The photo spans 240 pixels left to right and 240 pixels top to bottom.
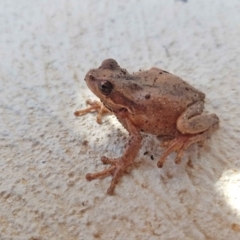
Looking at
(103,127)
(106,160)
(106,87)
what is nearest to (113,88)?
(106,87)

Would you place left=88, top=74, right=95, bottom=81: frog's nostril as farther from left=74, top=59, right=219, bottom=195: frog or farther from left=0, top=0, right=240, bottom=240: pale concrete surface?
left=0, top=0, right=240, bottom=240: pale concrete surface

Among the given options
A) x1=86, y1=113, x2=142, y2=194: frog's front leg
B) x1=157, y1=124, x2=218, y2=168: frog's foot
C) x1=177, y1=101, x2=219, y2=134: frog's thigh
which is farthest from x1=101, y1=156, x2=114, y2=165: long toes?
x1=177, y1=101, x2=219, y2=134: frog's thigh

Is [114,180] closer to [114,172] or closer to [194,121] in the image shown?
[114,172]

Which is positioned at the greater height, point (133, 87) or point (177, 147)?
point (133, 87)

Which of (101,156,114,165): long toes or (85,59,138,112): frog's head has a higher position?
(85,59,138,112): frog's head

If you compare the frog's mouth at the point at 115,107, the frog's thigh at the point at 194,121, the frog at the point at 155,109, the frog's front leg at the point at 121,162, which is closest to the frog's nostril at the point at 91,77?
the frog at the point at 155,109

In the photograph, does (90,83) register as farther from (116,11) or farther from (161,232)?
(116,11)

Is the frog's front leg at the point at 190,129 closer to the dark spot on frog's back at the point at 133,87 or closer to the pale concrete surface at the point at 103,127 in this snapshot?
the pale concrete surface at the point at 103,127
